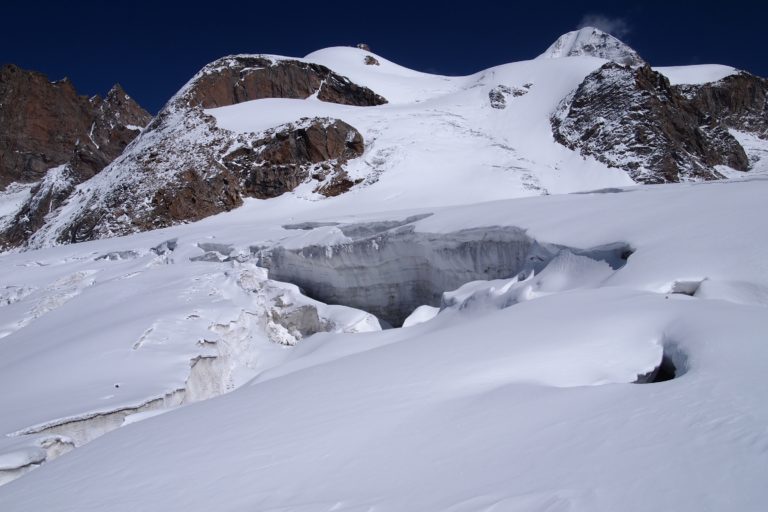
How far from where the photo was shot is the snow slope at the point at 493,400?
2525 millimetres

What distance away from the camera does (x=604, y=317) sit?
5.41 meters

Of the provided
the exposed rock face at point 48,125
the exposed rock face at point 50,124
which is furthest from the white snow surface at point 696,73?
the exposed rock face at point 48,125

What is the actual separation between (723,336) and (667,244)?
11.8ft

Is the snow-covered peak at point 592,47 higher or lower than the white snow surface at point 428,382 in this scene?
higher

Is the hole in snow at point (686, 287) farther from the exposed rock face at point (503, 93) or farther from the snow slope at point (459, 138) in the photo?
the exposed rock face at point (503, 93)

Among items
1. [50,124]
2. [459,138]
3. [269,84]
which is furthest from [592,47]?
[50,124]

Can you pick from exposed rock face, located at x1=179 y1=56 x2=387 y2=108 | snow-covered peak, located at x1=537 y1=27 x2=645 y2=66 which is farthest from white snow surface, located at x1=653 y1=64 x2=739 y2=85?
exposed rock face, located at x1=179 y1=56 x2=387 y2=108

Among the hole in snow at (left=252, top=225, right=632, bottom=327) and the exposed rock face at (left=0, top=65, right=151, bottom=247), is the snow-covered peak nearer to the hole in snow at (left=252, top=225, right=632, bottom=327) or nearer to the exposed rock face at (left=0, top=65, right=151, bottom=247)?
the hole in snow at (left=252, top=225, right=632, bottom=327)

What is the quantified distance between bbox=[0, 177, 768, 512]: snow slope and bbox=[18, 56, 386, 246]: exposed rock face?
56.1 ft

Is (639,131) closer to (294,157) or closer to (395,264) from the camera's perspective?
(294,157)

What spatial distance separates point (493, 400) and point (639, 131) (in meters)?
30.4

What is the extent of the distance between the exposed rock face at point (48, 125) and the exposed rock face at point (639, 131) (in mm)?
46137

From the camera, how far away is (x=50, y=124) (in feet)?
195

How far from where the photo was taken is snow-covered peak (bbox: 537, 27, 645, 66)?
53809mm
